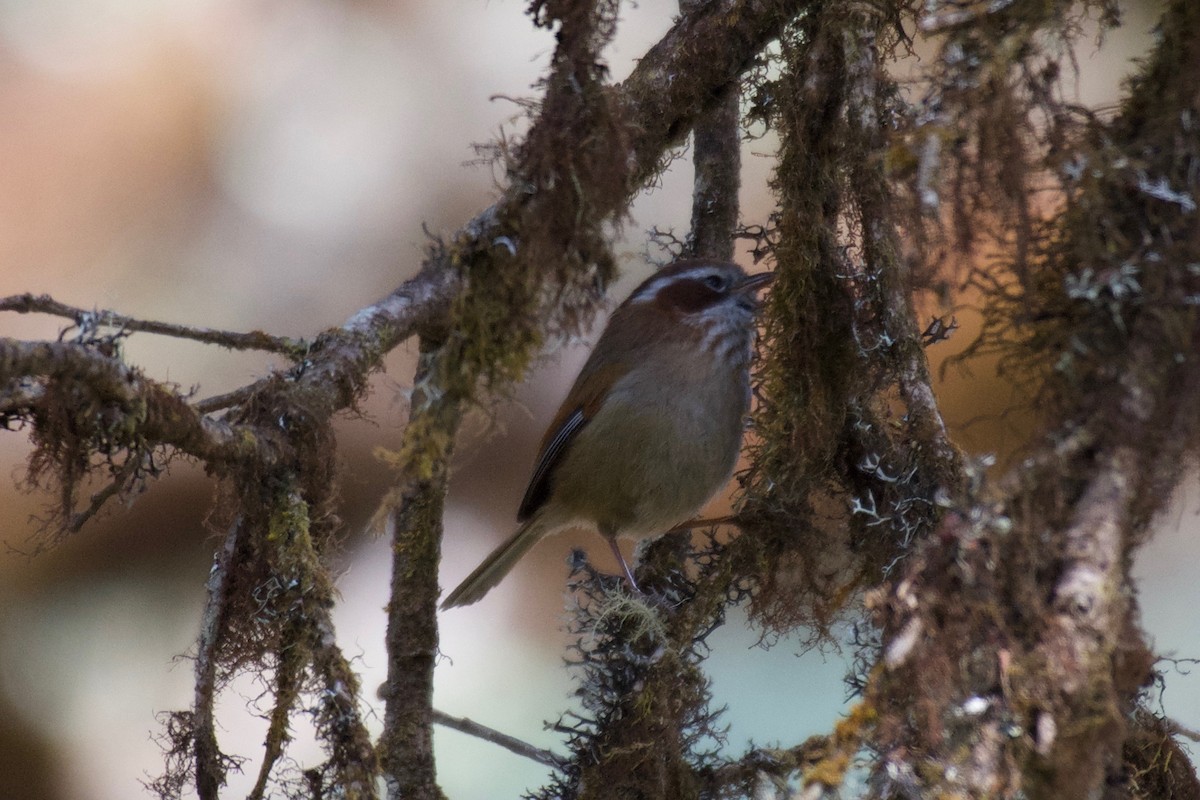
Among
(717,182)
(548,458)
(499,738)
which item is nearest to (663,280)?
(717,182)

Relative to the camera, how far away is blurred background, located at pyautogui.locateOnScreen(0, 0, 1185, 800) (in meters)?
5.09

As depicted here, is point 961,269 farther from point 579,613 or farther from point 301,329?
point 301,329

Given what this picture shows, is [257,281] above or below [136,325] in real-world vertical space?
above

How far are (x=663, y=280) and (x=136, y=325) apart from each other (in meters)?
2.67

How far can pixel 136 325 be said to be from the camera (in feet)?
7.89

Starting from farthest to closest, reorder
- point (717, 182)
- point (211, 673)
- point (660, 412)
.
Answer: point (660, 412), point (717, 182), point (211, 673)

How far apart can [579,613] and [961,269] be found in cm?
174

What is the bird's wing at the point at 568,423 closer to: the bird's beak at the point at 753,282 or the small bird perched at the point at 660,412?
the small bird perched at the point at 660,412

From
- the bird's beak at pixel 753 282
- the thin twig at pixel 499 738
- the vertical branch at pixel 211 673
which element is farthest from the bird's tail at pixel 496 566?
the vertical branch at pixel 211 673

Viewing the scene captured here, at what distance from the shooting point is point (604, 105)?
247 cm

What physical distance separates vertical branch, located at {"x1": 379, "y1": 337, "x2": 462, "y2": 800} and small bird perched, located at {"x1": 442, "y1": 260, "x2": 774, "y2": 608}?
167cm

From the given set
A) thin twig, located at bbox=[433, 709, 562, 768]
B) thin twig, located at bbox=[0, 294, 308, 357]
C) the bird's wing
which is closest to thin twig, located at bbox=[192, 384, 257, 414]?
thin twig, located at bbox=[0, 294, 308, 357]

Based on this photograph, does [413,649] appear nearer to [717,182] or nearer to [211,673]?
[211,673]

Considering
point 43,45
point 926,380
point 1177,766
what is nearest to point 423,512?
point 926,380
